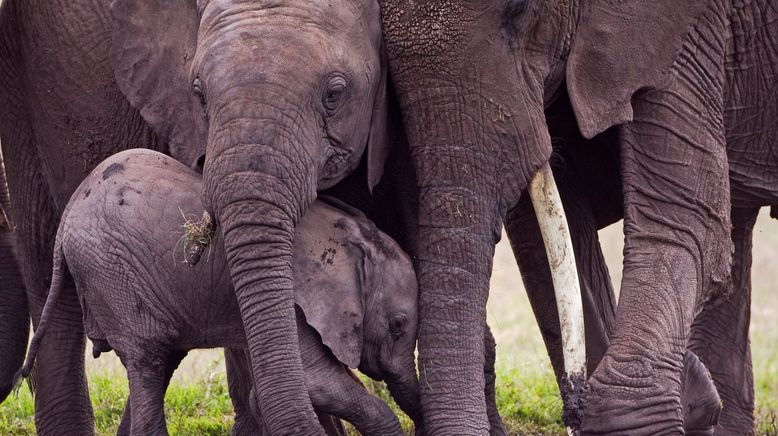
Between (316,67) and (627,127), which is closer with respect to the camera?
(316,67)

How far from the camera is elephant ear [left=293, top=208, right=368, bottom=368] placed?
5453 millimetres

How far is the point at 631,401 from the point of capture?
555 centimetres

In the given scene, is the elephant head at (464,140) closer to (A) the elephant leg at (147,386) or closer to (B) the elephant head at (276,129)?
(B) the elephant head at (276,129)

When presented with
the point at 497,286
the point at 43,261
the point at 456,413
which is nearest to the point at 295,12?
the point at 456,413

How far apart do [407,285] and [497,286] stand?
7.84 metres

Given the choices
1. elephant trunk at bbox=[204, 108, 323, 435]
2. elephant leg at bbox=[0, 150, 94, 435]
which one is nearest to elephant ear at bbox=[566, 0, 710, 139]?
elephant trunk at bbox=[204, 108, 323, 435]

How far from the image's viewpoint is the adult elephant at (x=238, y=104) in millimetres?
5168

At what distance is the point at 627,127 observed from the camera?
5.82m

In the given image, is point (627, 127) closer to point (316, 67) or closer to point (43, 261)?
point (316, 67)

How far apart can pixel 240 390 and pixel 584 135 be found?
1896mm

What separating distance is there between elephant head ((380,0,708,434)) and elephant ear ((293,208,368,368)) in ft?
0.83

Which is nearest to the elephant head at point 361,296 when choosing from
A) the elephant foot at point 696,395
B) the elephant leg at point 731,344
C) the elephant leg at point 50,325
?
the elephant foot at point 696,395

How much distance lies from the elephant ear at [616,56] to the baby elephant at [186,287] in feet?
2.79

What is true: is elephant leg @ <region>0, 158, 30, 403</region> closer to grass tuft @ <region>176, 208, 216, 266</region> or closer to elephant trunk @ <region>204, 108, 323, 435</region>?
grass tuft @ <region>176, 208, 216, 266</region>
